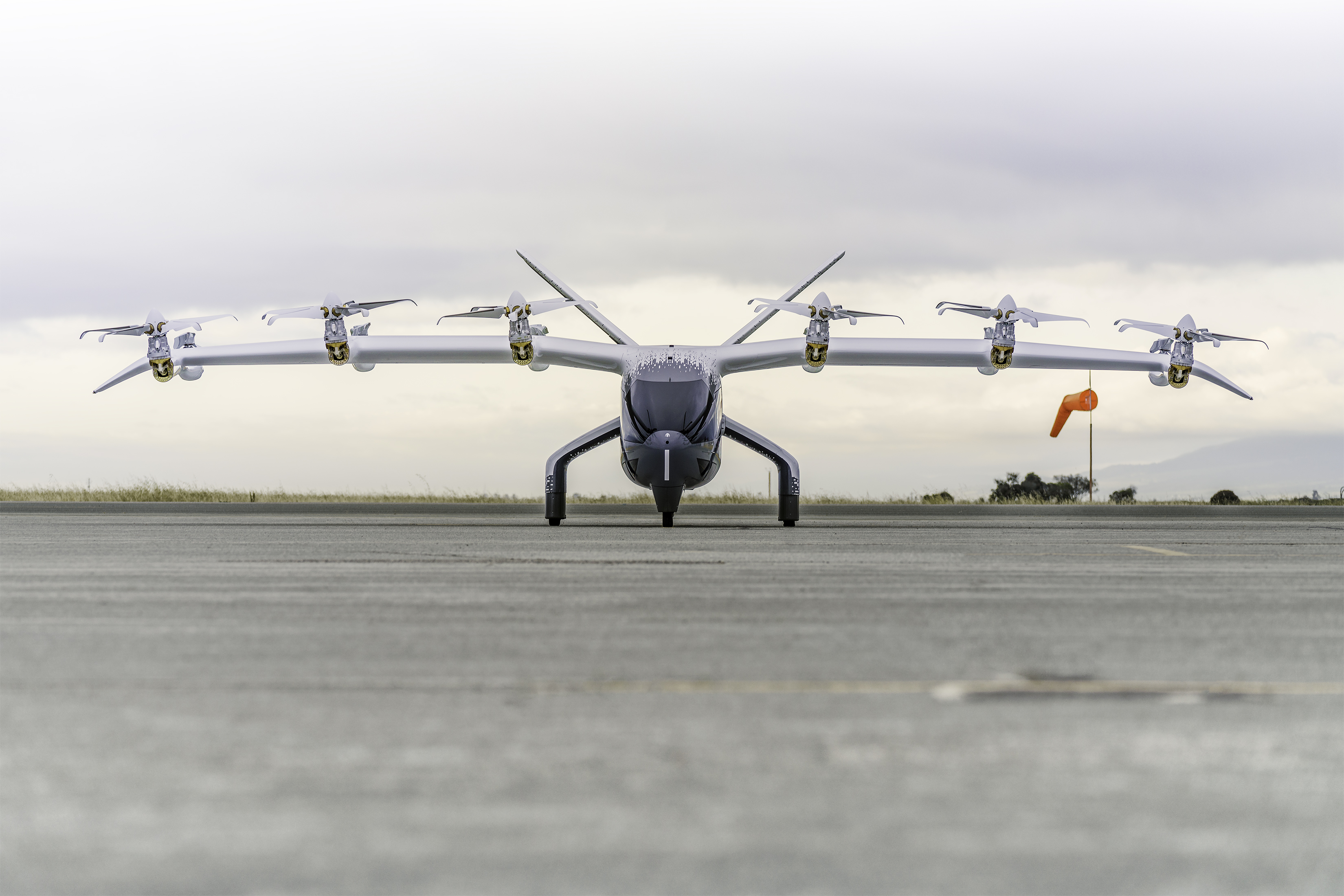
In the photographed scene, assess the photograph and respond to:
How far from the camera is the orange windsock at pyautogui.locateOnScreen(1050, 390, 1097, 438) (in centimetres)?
4975

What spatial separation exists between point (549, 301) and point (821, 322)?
21.8 ft

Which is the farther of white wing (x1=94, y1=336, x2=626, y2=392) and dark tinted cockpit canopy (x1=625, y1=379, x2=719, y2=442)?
white wing (x1=94, y1=336, x2=626, y2=392)

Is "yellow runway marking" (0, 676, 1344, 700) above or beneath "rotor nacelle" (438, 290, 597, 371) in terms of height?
beneath

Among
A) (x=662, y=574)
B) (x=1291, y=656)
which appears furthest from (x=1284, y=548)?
(x=1291, y=656)

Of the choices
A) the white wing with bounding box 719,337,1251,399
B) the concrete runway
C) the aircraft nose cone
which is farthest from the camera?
the white wing with bounding box 719,337,1251,399

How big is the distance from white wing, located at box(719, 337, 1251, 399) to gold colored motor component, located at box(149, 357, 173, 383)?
14.8 m

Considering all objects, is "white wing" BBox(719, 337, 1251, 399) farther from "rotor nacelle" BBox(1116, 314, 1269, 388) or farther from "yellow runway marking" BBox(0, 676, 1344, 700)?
"yellow runway marking" BBox(0, 676, 1344, 700)

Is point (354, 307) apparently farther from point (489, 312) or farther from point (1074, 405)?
point (1074, 405)

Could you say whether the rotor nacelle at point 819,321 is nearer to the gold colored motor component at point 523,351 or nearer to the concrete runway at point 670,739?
the gold colored motor component at point 523,351

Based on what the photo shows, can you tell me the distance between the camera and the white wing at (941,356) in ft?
92.5

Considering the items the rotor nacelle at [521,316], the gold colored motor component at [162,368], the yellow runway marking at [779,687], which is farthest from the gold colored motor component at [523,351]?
the yellow runway marking at [779,687]

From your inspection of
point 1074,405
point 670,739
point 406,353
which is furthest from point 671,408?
point 1074,405

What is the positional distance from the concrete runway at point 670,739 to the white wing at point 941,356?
62.2 ft

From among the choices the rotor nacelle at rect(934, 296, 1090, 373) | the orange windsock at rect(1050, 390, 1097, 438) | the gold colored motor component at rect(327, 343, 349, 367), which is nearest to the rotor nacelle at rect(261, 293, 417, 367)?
the gold colored motor component at rect(327, 343, 349, 367)
